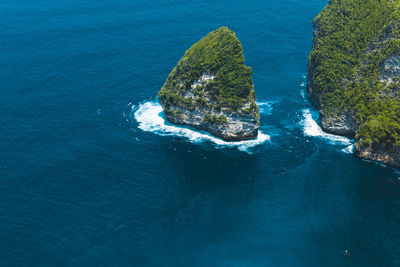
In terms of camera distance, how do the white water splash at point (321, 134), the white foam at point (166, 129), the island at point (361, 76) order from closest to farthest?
the island at point (361, 76) → the white water splash at point (321, 134) → the white foam at point (166, 129)

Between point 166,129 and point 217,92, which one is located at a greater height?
point 217,92

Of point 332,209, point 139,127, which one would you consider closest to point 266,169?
point 332,209

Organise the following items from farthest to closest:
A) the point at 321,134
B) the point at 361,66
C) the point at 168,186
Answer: the point at 361,66, the point at 321,134, the point at 168,186

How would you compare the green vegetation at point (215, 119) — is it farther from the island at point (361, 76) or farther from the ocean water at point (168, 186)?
the island at point (361, 76)

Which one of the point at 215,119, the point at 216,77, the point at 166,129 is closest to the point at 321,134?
the point at 215,119

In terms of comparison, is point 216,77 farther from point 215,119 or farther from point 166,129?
point 166,129

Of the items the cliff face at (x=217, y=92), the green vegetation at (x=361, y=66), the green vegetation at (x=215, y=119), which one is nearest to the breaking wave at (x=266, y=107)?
the green vegetation at (x=361, y=66)

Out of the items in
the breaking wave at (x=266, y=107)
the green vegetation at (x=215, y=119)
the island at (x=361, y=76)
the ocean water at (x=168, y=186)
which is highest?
the island at (x=361, y=76)
